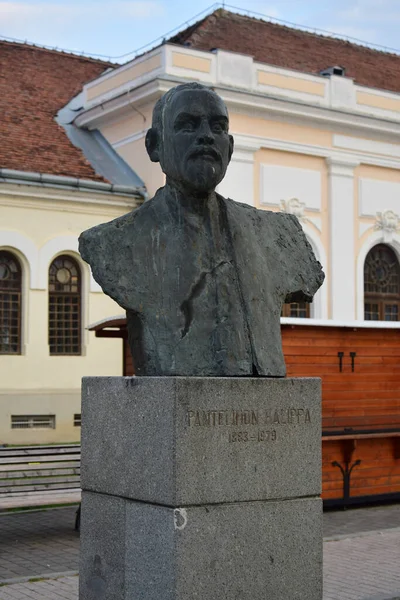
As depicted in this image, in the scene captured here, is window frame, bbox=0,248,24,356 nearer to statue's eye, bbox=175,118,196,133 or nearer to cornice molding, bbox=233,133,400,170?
cornice molding, bbox=233,133,400,170

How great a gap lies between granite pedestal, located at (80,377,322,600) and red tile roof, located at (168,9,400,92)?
19921 millimetres

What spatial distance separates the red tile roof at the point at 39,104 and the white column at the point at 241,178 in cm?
280

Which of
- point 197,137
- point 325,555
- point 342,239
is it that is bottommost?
point 325,555

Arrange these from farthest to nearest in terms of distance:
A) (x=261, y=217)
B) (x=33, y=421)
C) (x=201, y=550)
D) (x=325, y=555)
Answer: (x=33, y=421) < (x=325, y=555) < (x=261, y=217) < (x=201, y=550)

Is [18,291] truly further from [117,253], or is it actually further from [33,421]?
[117,253]

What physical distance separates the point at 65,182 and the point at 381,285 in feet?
27.6

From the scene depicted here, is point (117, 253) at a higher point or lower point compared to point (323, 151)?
lower

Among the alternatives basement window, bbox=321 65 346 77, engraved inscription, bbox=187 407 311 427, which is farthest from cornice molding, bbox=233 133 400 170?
engraved inscription, bbox=187 407 311 427

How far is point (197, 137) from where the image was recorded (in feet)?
19.7

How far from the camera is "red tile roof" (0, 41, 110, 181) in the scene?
72.3 ft

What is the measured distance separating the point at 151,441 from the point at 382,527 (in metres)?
6.89

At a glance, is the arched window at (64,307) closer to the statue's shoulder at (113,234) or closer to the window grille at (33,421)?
the window grille at (33,421)

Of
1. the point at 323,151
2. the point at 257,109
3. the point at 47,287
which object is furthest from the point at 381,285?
the point at 47,287

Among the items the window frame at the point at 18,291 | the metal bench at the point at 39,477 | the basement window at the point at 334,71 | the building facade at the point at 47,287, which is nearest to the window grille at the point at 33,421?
the building facade at the point at 47,287
